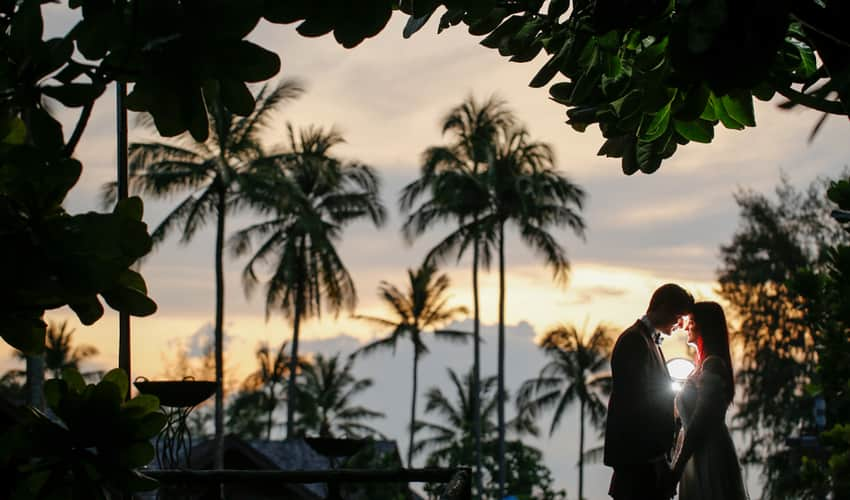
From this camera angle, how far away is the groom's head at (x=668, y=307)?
4.52 m

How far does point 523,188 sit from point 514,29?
37.4 metres

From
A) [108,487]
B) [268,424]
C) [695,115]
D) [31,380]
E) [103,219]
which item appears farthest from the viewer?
[268,424]

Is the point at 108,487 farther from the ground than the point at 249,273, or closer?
closer

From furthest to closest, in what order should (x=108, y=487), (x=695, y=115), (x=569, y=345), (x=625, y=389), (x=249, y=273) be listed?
(x=569, y=345) < (x=249, y=273) < (x=625, y=389) < (x=695, y=115) < (x=108, y=487)

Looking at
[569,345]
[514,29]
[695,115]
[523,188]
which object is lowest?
[695,115]

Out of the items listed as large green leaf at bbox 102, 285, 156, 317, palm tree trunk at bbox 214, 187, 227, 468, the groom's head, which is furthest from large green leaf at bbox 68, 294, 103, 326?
palm tree trunk at bbox 214, 187, 227, 468

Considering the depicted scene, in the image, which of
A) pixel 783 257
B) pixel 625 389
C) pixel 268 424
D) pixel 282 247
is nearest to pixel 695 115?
pixel 625 389

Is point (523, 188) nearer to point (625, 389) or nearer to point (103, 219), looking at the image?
point (625, 389)

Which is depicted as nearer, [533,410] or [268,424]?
[533,410]

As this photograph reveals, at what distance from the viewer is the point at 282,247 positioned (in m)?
38.8

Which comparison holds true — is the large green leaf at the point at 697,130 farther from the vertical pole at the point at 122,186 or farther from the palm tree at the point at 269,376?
the palm tree at the point at 269,376

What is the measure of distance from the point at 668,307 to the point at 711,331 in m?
0.22

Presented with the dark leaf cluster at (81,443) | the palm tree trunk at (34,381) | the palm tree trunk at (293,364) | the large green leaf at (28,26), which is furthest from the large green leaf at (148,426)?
the palm tree trunk at (293,364)

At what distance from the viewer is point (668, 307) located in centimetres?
453
